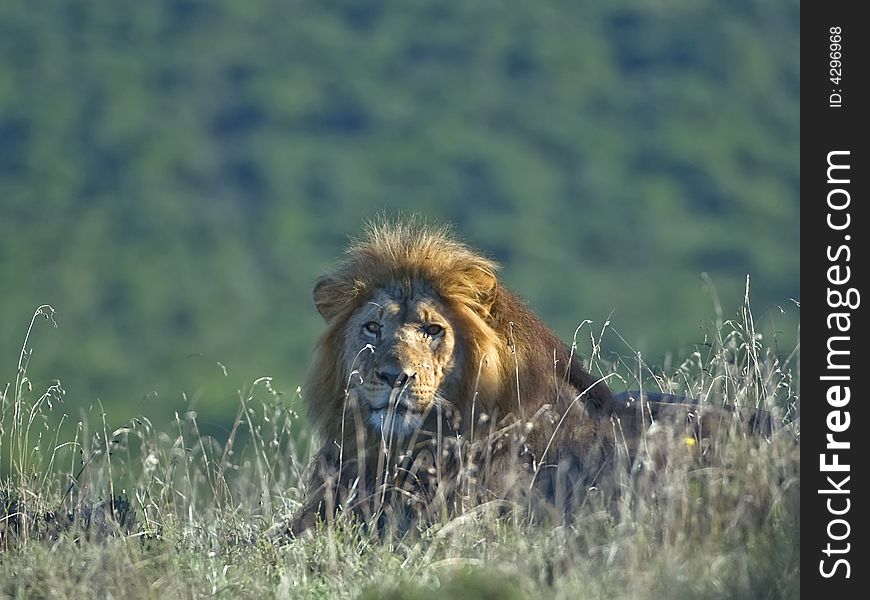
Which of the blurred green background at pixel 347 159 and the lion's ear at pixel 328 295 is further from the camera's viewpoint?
the blurred green background at pixel 347 159

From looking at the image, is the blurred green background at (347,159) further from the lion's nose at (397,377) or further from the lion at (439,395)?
the lion's nose at (397,377)

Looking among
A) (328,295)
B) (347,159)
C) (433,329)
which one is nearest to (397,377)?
(433,329)

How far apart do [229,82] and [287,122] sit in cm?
669

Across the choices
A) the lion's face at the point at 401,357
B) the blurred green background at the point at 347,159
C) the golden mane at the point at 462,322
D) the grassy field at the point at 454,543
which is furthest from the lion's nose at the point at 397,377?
the blurred green background at the point at 347,159

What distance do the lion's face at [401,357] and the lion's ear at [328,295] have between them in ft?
0.69

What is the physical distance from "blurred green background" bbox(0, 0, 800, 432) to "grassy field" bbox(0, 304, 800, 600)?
71460mm

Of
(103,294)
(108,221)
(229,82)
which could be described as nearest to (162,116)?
(229,82)

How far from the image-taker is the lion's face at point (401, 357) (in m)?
7.70

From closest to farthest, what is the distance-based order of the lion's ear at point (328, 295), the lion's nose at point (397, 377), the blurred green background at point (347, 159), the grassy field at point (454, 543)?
the grassy field at point (454, 543)
the lion's nose at point (397, 377)
the lion's ear at point (328, 295)
the blurred green background at point (347, 159)

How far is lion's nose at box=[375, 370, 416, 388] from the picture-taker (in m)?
7.66

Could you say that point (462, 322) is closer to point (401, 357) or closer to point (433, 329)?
point (433, 329)

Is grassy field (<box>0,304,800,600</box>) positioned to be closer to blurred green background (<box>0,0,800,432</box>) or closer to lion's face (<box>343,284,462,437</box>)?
lion's face (<box>343,284,462,437</box>)

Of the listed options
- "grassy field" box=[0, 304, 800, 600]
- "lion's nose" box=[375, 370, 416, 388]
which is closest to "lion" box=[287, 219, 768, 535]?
"lion's nose" box=[375, 370, 416, 388]
